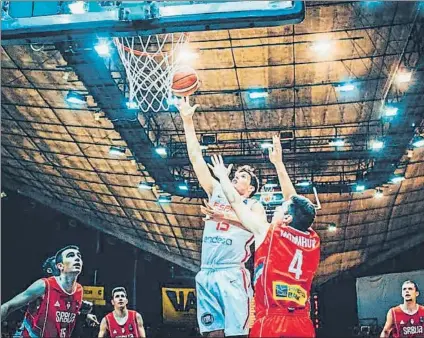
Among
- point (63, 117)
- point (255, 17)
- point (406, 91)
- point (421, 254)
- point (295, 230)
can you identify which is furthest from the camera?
point (63, 117)

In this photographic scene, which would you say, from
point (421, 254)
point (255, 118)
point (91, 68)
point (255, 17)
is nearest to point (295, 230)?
point (255, 17)

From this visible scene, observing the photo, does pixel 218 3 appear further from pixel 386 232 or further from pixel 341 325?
pixel 341 325

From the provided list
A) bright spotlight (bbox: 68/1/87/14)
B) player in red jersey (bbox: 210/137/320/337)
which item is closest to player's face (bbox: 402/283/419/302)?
player in red jersey (bbox: 210/137/320/337)

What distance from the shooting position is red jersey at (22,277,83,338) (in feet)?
22.2

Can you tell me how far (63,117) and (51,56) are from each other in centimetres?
288

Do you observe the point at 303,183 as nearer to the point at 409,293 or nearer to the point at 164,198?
the point at 164,198

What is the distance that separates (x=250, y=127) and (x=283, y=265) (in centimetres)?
1378

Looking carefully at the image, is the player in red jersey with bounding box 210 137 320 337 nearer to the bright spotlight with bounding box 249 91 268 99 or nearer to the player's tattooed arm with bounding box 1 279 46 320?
the player's tattooed arm with bounding box 1 279 46 320

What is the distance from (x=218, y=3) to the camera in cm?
675

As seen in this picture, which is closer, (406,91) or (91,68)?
(91,68)

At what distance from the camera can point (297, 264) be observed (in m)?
5.01

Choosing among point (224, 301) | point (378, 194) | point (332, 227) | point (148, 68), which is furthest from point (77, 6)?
point (332, 227)

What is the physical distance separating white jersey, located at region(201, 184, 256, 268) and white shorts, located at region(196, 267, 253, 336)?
0.09m

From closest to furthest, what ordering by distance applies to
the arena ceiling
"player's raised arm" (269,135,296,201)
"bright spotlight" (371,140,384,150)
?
"player's raised arm" (269,135,296,201)
the arena ceiling
"bright spotlight" (371,140,384,150)
